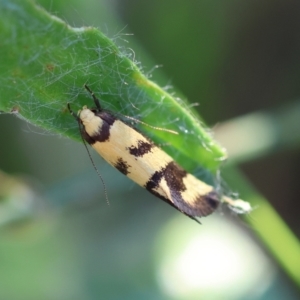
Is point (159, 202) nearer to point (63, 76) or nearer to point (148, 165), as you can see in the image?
point (148, 165)

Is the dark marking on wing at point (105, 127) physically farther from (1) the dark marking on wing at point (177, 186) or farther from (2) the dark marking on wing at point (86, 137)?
(1) the dark marking on wing at point (177, 186)

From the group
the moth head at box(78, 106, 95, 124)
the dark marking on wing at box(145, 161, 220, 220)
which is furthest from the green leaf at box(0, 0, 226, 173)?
the dark marking on wing at box(145, 161, 220, 220)

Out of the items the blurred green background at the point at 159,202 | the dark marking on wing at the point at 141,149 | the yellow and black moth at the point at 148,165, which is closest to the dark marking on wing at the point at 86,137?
the yellow and black moth at the point at 148,165

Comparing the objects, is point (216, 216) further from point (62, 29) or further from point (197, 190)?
point (62, 29)

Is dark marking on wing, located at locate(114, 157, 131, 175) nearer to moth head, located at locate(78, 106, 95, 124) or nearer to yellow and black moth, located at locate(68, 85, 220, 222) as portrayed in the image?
yellow and black moth, located at locate(68, 85, 220, 222)

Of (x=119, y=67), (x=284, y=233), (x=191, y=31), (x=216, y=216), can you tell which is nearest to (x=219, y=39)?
(x=191, y=31)

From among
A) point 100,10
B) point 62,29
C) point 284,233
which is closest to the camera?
point 62,29

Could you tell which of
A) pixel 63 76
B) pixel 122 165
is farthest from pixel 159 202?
pixel 63 76
